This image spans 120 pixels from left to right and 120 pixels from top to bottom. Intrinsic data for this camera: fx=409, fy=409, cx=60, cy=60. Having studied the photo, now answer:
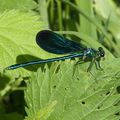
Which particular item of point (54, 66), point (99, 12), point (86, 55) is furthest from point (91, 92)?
point (99, 12)

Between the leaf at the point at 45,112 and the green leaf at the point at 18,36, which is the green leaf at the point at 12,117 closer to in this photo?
the green leaf at the point at 18,36

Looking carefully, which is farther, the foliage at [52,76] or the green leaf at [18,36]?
the green leaf at [18,36]

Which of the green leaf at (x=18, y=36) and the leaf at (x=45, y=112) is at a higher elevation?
the green leaf at (x=18, y=36)

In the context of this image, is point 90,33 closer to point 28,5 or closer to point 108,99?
point 28,5

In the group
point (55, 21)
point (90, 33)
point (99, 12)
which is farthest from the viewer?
point (99, 12)

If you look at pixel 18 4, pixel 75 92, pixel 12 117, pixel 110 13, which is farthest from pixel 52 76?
pixel 110 13

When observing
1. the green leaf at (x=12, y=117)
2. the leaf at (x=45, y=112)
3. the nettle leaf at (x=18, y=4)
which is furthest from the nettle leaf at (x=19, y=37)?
the green leaf at (x=12, y=117)
